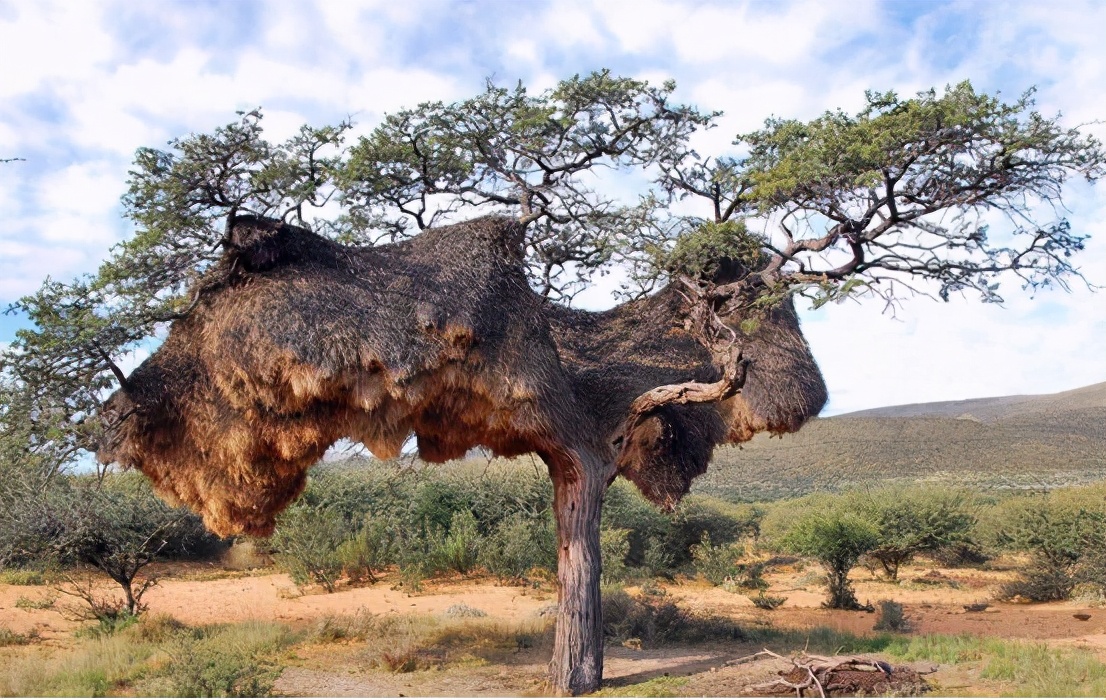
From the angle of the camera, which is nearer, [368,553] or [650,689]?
[650,689]

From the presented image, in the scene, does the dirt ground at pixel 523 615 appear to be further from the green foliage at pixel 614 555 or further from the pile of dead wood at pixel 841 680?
the green foliage at pixel 614 555

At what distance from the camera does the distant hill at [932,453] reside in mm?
43625

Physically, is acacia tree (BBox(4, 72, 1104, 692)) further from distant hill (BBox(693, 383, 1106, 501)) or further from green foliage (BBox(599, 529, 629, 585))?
distant hill (BBox(693, 383, 1106, 501))

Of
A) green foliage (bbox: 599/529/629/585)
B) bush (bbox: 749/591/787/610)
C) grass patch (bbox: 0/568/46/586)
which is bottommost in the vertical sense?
bush (bbox: 749/591/787/610)

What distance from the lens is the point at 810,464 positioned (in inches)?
1986

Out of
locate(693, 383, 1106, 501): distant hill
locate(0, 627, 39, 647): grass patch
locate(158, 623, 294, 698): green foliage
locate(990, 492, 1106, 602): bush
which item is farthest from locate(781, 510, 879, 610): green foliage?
locate(693, 383, 1106, 501): distant hill

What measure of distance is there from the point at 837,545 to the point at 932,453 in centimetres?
3411

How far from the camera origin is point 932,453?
48.8m

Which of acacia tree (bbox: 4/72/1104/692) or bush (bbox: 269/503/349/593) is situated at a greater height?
acacia tree (bbox: 4/72/1104/692)

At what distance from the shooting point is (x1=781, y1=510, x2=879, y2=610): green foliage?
18.0m

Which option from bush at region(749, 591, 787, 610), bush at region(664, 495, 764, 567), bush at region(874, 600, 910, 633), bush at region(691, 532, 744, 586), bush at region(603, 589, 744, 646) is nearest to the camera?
bush at region(603, 589, 744, 646)

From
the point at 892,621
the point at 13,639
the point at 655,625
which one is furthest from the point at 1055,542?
the point at 13,639

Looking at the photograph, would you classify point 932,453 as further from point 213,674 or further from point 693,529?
point 213,674

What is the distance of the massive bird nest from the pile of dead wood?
3.12 metres
